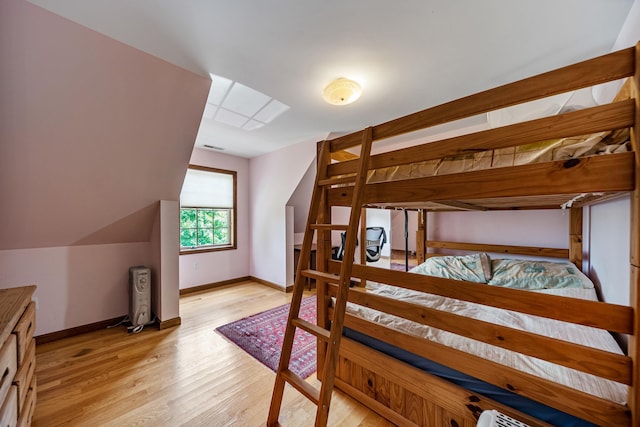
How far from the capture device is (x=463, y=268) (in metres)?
2.61

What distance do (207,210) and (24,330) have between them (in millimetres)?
3000

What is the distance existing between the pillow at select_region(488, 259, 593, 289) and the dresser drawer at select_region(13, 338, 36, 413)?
3.38 metres

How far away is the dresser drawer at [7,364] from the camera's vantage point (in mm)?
971

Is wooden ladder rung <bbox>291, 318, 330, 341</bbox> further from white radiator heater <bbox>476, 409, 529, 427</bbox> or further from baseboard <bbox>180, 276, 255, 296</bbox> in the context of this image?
baseboard <bbox>180, 276, 255, 296</bbox>

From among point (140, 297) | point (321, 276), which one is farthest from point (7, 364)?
point (140, 297)

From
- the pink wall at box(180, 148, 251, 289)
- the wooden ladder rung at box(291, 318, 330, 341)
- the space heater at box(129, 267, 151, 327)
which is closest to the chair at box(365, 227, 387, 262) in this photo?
the pink wall at box(180, 148, 251, 289)

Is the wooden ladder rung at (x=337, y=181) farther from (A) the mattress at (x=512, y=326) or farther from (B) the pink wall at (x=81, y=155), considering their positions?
(B) the pink wall at (x=81, y=155)

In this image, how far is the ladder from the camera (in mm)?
1102

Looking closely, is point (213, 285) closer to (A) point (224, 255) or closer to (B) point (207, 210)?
(A) point (224, 255)

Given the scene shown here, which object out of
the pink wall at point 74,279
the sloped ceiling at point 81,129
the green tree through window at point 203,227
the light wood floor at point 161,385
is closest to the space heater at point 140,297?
the light wood floor at point 161,385

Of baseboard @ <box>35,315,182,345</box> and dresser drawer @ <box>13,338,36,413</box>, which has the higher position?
dresser drawer @ <box>13,338,36,413</box>

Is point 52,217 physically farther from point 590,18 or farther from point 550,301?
point 590,18

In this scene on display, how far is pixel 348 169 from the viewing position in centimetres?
158

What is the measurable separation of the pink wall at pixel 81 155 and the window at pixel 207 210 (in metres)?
0.91
